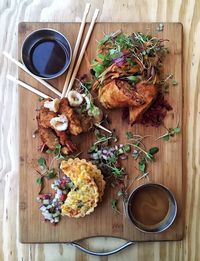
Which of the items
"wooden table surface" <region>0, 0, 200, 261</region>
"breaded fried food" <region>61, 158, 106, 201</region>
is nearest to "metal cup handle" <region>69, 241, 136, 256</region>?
"wooden table surface" <region>0, 0, 200, 261</region>

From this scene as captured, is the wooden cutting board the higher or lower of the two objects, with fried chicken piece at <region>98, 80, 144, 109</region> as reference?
lower

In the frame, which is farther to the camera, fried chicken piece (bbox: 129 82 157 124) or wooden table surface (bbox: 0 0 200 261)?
wooden table surface (bbox: 0 0 200 261)

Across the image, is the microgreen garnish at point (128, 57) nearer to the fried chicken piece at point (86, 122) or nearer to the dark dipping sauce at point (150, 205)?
the fried chicken piece at point (86, 122)

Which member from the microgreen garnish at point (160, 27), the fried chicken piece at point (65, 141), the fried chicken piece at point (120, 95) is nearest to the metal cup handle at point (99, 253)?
the fried chicken piece at point (65, 141)

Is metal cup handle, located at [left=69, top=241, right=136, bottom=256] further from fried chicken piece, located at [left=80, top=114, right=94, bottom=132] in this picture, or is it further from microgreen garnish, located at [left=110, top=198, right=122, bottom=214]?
Answer: fried chicken piece, located at [left=80, top=114, right=94, bottom=132]

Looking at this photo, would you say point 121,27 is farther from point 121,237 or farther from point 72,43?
A: point 121,237
